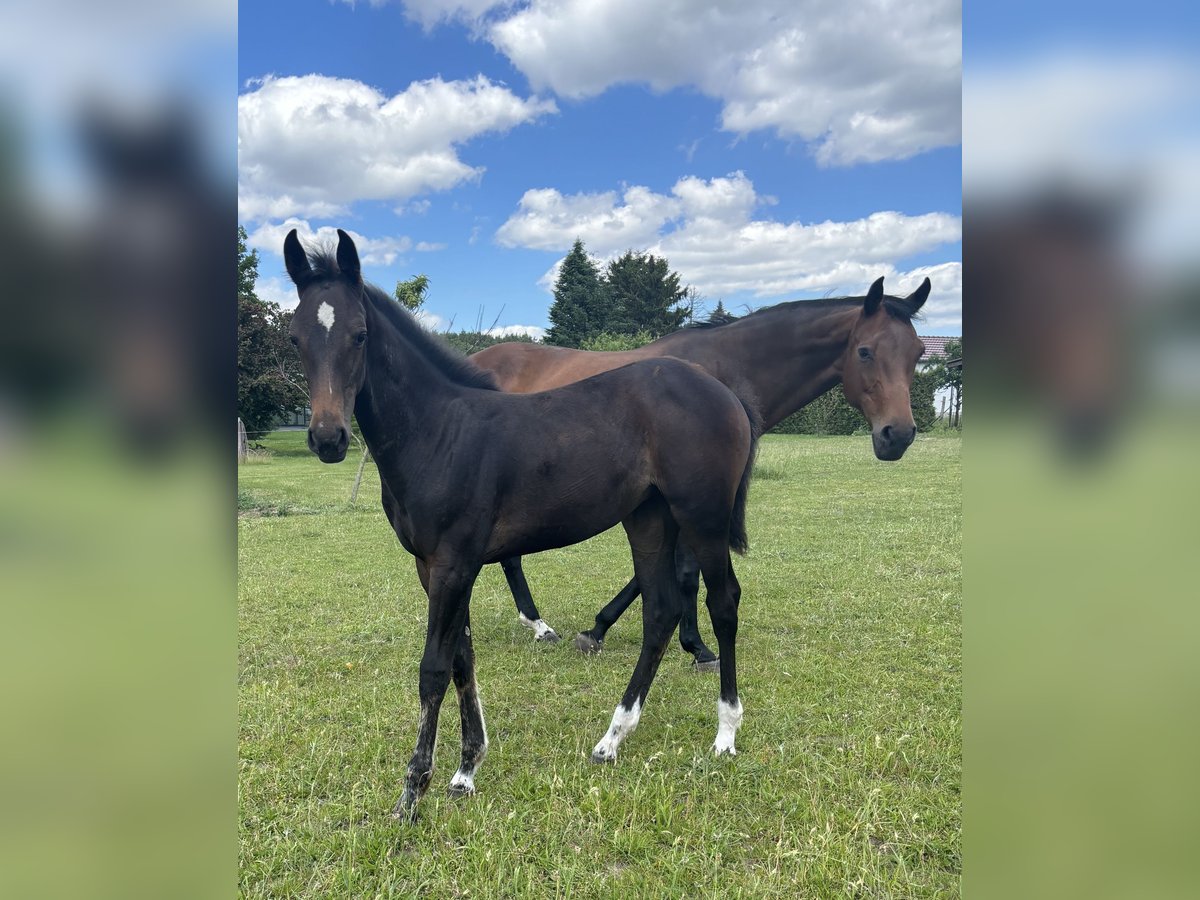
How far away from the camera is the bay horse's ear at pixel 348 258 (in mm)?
2866

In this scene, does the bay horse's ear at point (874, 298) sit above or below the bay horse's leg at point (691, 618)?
above

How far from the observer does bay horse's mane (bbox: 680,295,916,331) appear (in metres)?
4.83

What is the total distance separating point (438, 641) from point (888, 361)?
11.1 feet

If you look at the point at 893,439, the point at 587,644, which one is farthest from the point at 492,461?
the point at 893,439

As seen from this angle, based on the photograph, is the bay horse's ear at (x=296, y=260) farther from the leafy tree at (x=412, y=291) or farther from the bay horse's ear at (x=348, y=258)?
the leafy tree at (x=412, y=291)

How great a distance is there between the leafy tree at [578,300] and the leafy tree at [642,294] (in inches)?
27.8

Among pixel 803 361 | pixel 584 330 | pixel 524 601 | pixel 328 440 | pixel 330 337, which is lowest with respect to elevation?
pixel 524 601

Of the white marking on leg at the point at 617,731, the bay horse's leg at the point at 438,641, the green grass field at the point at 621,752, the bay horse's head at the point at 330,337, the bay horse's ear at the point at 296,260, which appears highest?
the bay horse's ear at the point at 296,260

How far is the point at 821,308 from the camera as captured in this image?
5180mm

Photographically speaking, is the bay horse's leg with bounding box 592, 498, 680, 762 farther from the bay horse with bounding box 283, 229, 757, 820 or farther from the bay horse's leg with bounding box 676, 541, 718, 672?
the bay horse's leg with bounding box 676, 541, 718, 672

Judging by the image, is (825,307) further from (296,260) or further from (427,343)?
(296,260)
